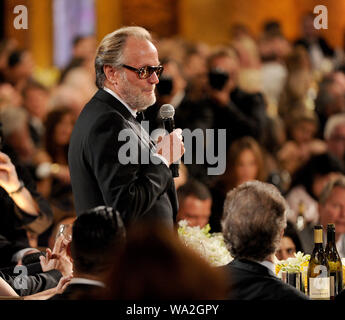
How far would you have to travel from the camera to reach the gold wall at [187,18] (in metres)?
12.2

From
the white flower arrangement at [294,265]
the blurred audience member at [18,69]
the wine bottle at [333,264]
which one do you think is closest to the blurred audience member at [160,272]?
the white flower arrangement at [294,265]

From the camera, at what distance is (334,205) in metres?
4.66

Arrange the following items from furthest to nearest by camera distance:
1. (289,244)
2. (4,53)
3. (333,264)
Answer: (4,53) → (289,244) → (333,264)

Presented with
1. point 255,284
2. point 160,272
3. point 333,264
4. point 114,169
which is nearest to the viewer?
point 160,272

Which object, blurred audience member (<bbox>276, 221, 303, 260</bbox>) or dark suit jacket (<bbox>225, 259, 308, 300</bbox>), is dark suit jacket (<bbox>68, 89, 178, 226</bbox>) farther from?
blurred audience member (<bbox>276, 221, 303, 260</bbox>)

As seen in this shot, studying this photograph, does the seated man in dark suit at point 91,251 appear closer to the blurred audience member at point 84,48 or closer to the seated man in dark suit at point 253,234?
the seated man in dark suit at point 253,234

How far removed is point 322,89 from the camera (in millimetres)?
7996

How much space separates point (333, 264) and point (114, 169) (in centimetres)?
100

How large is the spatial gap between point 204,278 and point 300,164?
4.45 m

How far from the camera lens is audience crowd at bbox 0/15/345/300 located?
86.4 inches

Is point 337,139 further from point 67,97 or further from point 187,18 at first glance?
point 187,18

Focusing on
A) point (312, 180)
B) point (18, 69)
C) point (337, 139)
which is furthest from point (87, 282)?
point (18, 69)
